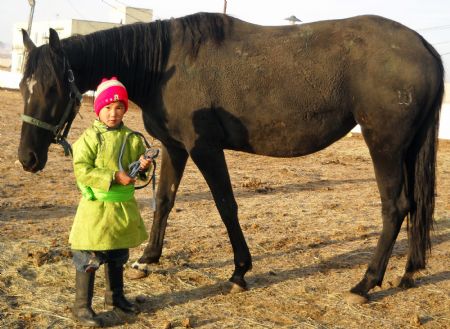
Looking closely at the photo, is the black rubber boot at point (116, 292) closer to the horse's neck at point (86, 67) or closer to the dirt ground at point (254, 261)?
the dirt ground at point (254, 261)

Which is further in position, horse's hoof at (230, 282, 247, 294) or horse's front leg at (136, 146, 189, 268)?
horse's front leg at (136, 146, 189, 268)

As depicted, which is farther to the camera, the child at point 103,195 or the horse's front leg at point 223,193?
the horse's front leg at point 223,193

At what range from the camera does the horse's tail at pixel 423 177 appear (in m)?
4.26

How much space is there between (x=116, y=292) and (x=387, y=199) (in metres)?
2.22

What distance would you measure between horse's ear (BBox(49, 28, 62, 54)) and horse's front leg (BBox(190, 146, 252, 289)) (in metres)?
1.26

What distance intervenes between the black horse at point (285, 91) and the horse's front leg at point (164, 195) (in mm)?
Answer: 395

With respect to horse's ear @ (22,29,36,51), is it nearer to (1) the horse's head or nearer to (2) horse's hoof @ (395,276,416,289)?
(1) the horse's head

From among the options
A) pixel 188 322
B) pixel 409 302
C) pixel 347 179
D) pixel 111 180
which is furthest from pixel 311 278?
pixel 347 179

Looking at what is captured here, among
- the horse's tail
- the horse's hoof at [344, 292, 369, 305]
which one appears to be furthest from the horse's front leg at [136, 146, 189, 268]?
the horse's tail

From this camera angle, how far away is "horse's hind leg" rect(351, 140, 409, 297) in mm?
4180

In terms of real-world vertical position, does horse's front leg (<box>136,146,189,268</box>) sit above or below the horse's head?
below

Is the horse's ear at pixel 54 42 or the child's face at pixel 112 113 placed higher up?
the horse's ear at pixel 54 42

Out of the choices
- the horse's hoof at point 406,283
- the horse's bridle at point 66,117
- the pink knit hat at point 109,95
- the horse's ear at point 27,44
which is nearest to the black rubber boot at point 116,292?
the horse's bridle at point 66,117

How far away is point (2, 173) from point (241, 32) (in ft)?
16.5
